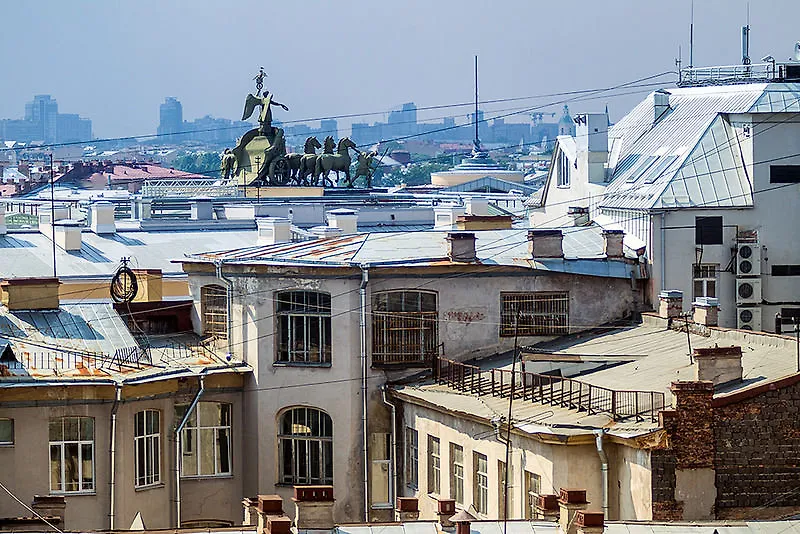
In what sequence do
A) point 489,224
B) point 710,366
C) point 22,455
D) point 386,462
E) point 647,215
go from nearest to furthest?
point 710,366, point 22,455, point 386,462, point 647,215, point 489,224

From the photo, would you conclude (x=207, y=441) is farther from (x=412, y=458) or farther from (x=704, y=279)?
(x=704, y=279)

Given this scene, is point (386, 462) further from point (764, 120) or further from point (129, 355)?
point (764, 120)

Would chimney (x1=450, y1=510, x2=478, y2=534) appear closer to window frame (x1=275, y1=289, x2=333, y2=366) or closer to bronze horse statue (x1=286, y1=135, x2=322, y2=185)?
window frame (x1=275, y1=289, x2=333, y2=366)

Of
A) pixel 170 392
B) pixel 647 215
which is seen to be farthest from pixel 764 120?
pixel 170 392

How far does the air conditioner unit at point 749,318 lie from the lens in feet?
177

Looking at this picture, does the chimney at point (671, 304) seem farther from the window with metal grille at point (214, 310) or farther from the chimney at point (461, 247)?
the window with metal grille at point (214, 310)

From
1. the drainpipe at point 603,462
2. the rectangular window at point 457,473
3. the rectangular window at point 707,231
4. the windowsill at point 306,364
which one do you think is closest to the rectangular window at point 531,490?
the drainpipe at point 603,462

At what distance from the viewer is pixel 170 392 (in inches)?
1898

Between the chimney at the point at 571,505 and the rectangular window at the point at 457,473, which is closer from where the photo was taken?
the chimney at the point at 571,505

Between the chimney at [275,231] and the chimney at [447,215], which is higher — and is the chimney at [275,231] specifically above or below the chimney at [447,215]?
below

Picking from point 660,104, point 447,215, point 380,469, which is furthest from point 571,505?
point 447,215

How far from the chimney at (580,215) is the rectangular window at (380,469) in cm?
1240

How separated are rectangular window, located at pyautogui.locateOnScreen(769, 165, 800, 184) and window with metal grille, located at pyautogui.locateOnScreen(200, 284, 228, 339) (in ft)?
47.8

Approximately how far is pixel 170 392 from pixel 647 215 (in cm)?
1310
